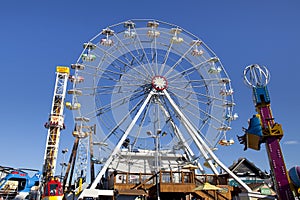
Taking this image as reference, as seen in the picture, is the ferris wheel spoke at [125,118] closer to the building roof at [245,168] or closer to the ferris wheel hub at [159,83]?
the ferris wheel hub at [159,83]

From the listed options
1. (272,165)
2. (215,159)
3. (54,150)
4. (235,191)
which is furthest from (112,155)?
(54,150)

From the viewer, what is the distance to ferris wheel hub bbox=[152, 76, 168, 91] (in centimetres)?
1962

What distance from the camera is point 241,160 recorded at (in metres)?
31.2

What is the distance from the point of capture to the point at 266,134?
1180 centimetres

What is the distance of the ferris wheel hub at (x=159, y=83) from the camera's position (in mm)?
19625

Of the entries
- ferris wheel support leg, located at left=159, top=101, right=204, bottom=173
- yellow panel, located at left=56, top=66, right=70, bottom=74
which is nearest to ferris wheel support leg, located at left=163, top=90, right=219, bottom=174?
ferris wheel support leg, located at left=159, top=101, right=204, bottom=173

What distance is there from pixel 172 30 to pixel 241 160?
58.8ft

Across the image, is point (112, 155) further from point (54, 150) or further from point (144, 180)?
point (54, 150)

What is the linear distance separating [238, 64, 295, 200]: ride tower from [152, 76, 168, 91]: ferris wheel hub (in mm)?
7285

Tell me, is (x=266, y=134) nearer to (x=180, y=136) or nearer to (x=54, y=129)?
(x=180, y=136)

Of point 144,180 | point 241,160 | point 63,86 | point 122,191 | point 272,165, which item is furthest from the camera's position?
point 63,86

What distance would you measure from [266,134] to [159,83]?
9.44 metres

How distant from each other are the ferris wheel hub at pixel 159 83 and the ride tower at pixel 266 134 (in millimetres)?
7285

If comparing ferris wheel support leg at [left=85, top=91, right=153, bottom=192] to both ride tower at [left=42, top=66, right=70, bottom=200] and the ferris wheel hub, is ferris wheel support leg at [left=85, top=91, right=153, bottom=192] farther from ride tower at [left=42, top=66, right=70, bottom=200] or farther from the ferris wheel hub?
ride tower at [left=42, top=66, right=70, bottom=200]
